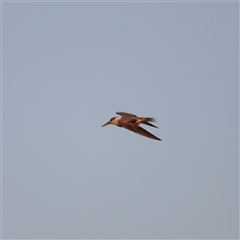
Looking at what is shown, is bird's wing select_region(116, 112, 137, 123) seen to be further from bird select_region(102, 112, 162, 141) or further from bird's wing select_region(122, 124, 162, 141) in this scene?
bird's wing select_region(122, 124, 162, 141)

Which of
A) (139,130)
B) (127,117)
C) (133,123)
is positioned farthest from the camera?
(127,117)

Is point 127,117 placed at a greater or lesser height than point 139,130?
greater

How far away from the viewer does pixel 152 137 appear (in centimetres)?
3203

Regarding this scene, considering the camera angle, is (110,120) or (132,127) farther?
(110,120)

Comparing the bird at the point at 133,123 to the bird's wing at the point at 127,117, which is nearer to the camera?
the bird at the point at 133,123

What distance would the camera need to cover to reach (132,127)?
1254 inches

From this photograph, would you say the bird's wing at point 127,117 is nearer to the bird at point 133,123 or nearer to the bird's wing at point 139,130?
the bird at point 133,123

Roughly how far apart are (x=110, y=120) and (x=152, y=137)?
2.57 metres

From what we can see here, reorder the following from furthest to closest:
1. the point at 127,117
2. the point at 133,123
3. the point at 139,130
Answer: the point at 127,117 < the point at 139,130 < the point at 133,123

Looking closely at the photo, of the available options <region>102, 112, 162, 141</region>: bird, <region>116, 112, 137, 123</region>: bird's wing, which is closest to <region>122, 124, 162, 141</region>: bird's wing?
<region>102, 112, 162, 141</region>: bird

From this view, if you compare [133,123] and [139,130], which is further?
[139,130]

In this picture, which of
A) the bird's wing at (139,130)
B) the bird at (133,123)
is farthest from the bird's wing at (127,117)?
the bird's wing at (139,130)

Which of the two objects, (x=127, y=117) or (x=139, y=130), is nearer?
(x=139, y=130)

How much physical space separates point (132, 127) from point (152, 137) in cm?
81
